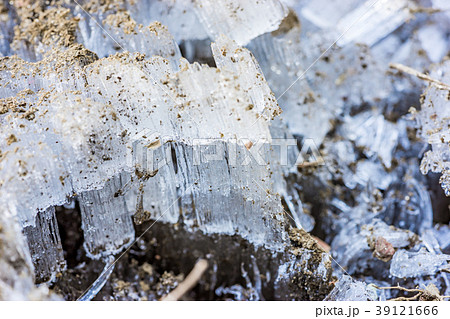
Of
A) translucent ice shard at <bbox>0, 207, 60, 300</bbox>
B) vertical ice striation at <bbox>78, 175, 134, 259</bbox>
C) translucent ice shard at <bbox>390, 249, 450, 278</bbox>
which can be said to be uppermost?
translucent ice shard at <bbox>0, 207, 60, 300</bbox>

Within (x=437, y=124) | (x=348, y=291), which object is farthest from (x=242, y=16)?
(x=348, y=291)

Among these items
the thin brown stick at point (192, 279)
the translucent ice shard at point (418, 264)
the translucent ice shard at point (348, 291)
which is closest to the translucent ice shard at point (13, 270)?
the thin brown stick at point (192, 279)

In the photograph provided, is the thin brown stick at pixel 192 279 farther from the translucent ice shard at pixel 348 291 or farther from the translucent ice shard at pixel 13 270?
the translucent ice shard at pixel 13 270

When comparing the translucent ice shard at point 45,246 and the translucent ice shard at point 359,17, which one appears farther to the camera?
the translucent ice shard at point 359,17

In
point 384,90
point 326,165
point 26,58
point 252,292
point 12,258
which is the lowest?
point 252,292

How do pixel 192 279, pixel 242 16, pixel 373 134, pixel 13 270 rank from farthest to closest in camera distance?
pixel 373 134 < pixel 192 279 < pixel 242 16 < pixel 13 270

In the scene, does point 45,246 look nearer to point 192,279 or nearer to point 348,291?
point 192,279

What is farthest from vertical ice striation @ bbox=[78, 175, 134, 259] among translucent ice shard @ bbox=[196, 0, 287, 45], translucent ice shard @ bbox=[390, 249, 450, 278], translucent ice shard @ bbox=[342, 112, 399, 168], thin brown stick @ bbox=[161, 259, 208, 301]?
translucent ice shard @ bbox=[342, 112, 399, 168]

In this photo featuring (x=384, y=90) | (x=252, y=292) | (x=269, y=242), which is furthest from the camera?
(x=384, y=90)

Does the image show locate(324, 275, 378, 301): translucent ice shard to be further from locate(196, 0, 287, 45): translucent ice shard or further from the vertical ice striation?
locate(196, 0, 287, 45): translucent ice shard

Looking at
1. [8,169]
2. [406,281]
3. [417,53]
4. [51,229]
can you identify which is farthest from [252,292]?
[417,53]
